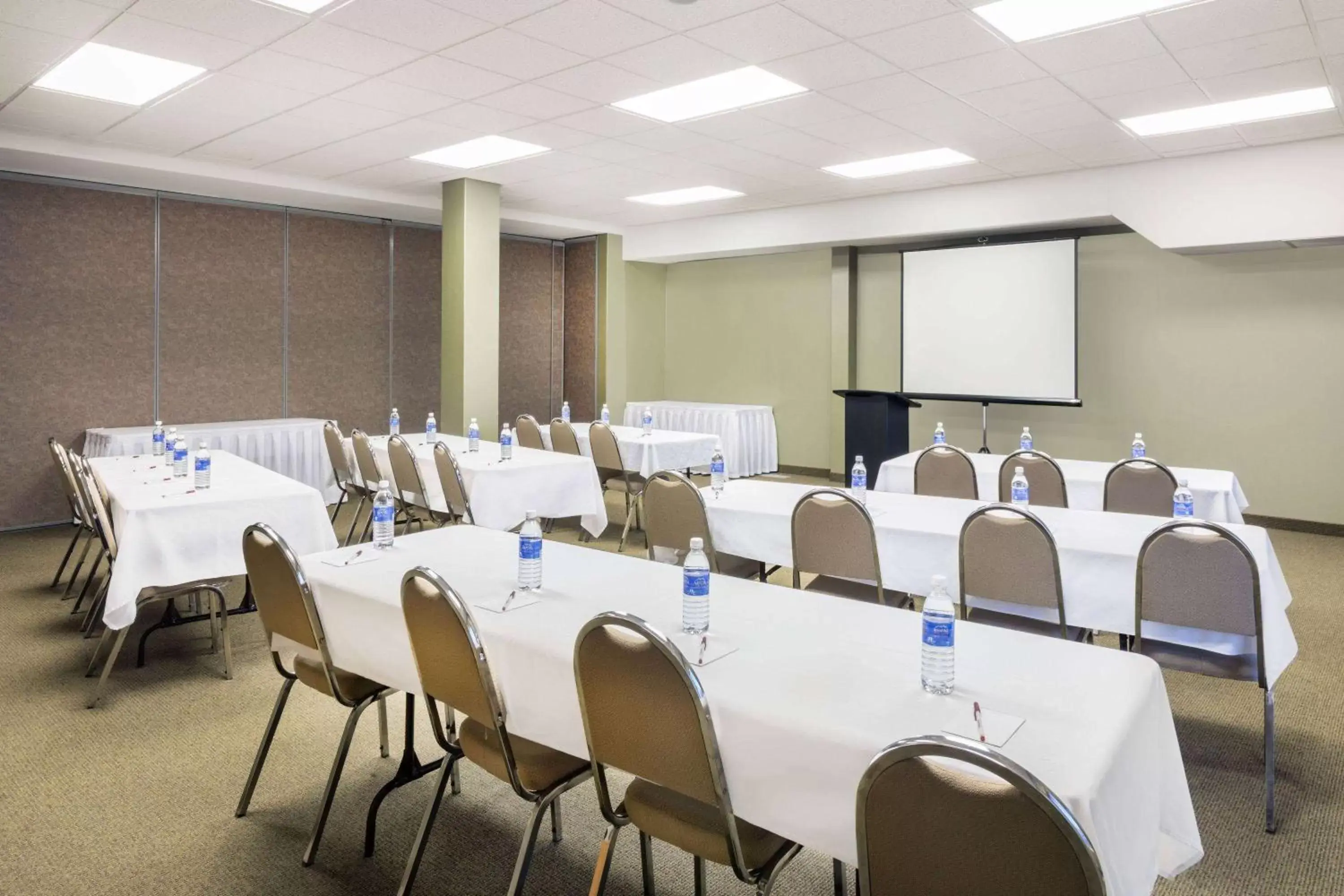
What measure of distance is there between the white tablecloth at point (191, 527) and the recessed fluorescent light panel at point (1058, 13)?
4181 millimetres

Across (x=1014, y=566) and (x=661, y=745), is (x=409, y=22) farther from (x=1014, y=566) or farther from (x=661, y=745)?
(x=661, y=745)

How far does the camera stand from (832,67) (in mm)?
5152

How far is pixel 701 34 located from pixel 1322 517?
22.4 feet

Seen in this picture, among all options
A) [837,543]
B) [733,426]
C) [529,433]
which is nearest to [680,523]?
[837,543]

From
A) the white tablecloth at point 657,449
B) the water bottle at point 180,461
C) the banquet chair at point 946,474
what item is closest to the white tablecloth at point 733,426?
the white tablecloth at point 657,449

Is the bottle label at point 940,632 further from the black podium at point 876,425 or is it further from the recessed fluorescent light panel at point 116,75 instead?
the black podium at point 876,425

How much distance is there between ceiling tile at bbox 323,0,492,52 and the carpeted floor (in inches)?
127

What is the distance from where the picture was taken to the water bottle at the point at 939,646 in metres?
1.85

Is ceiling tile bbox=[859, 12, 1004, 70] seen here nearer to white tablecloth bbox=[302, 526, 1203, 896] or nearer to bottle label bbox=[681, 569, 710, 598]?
white tablecloth bbox=[302, 526, 1203, 896]

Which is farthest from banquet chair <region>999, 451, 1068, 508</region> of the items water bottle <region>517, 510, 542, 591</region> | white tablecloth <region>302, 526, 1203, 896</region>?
water bottle <region>517, 510, 542, 591</region>

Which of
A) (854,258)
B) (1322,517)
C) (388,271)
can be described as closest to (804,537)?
(1322,517)

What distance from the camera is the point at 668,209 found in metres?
10.3

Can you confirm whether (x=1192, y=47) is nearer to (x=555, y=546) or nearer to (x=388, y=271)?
(x=555, y=546)

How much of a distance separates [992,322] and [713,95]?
4.51 meters
